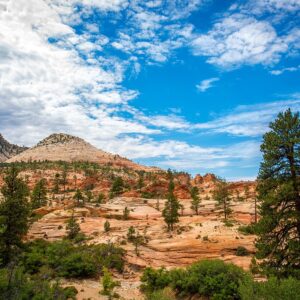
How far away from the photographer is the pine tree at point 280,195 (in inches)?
779

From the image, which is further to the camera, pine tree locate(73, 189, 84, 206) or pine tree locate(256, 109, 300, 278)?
pine tree locate(73, 189, 84, 206)

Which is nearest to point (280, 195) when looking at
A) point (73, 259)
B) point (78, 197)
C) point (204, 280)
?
point (204, 280)

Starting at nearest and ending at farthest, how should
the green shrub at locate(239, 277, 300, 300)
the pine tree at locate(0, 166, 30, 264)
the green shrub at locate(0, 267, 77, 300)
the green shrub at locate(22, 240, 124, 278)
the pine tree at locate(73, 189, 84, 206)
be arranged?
the green shrub at locate(239, 277, 300, 300), the green shrub at locate(0, 267, 77, 300), the pine tree at locate(0, 166, 30, 264), the green shrub at locate(22, 240, 124, 278), the pine tree at locate(73, 189, 84, 206)

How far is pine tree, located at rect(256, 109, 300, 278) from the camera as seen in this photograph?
19.8 meters

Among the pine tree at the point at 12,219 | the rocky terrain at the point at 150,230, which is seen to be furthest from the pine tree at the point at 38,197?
the pine tree at the point at 12,219

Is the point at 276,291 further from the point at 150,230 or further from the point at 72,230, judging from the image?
the point at 72,230

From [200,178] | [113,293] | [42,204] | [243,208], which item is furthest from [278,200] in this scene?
[200,178]

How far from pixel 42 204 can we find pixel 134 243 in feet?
122

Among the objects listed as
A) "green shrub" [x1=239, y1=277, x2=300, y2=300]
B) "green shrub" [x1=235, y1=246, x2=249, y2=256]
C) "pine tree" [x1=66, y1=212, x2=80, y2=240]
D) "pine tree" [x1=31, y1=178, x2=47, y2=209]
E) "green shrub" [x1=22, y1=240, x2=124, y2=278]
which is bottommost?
"green shrub" [x1=22, y1=240, x2=124, y2=278]

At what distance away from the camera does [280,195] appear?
66.0 feet

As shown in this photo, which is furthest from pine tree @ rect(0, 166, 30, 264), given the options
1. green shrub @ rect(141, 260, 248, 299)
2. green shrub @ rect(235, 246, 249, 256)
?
green shrub @ rect(235, 246, 249, 256)

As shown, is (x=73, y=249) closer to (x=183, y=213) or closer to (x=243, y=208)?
(x=183, y=213)

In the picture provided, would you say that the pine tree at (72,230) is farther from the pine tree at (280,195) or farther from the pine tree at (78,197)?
the pine tree at (280,195)

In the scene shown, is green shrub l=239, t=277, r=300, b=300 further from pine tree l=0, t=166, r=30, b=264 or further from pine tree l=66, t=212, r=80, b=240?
pine tree l=66, t=212, r=80, b=240
